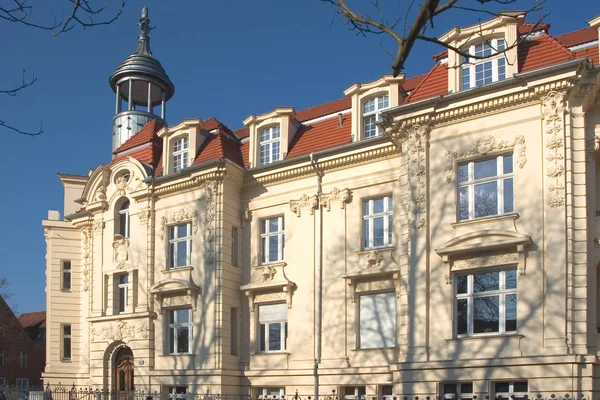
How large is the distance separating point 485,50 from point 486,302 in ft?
24.3

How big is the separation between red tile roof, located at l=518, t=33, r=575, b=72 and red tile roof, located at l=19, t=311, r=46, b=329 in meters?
49.3

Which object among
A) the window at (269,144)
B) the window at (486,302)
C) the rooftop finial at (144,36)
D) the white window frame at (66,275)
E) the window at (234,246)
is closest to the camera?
the window at (486,302)

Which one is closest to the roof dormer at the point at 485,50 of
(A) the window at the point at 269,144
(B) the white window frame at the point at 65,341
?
(A) the window at the point at 269,144

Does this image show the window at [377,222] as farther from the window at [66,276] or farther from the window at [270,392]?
the window at [66,276]

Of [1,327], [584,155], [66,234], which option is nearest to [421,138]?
[584,155]

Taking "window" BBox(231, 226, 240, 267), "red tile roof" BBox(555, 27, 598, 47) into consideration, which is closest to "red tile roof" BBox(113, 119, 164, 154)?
"window" BBox(231, 226, 240, 267)

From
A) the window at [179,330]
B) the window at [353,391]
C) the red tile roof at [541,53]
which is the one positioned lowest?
the window at [353,391]

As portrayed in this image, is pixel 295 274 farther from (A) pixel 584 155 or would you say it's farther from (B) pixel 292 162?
(A) pixel 584 155

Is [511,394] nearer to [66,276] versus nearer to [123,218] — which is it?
[123,218]

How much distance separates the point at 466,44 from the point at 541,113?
3.13m

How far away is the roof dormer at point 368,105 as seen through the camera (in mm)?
24438

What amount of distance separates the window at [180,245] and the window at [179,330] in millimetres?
1735

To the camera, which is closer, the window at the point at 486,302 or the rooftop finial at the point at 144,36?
the window at the point at 486,302

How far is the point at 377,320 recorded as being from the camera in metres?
23.2
